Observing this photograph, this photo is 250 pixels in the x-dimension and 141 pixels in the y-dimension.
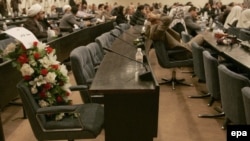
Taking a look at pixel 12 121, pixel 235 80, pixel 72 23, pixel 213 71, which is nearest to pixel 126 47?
pixel 213 71

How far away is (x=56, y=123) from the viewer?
247 centimetres

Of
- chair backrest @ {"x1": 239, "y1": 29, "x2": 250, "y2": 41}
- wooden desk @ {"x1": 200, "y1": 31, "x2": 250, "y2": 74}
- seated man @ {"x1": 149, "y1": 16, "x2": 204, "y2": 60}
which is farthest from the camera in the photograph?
chair backrest @ {"x1": 239, "y1": 29, "x2": 250, "y2": 41}

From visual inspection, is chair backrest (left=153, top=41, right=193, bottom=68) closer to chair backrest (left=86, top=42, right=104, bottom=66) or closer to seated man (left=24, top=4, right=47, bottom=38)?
chair backrest (left=86, top=42, right=104, bottom=66)

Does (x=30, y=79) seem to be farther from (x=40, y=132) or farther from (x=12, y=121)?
(x=12, y=121)

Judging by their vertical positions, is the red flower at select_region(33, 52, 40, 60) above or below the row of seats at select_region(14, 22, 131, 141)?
above

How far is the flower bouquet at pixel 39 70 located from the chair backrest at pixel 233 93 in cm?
133

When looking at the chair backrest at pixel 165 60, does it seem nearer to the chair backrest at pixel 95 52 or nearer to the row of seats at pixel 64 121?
the chair backrest at pixel 95 52

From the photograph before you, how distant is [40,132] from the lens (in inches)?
94.6

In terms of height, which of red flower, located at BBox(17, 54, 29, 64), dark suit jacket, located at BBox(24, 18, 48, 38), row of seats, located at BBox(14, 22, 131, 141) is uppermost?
red flower, located at BBox(17, 54, 29, 64)

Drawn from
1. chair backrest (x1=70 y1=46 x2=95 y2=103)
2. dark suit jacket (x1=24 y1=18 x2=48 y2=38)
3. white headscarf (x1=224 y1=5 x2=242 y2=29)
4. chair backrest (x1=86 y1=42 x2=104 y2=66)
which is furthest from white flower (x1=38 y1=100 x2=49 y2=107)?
white headscarf (x1=224 y1=5 x2=242 y2=29)

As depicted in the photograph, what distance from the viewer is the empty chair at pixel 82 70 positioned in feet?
9.49

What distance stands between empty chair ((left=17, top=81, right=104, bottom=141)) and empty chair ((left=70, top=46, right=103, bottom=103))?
0.33 m

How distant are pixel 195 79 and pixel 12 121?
3.16m

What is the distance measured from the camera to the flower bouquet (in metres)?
2.40
